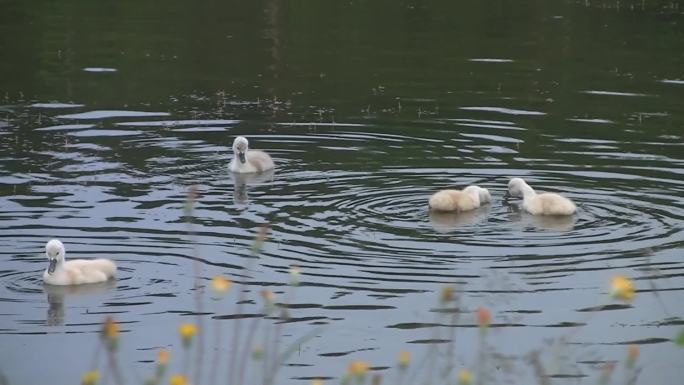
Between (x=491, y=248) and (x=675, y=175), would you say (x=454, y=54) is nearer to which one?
(x=675, y=175)

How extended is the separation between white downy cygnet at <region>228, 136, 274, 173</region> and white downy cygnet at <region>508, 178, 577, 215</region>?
138 inches

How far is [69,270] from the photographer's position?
12422 mm

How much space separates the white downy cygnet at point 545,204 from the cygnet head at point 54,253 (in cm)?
509

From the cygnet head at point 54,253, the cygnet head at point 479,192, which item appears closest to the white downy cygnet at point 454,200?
the cygnet head at point 479,192

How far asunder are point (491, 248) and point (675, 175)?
4.09m

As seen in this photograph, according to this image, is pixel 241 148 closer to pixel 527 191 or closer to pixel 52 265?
pixel 527 191

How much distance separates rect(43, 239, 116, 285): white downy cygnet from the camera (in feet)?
40.6

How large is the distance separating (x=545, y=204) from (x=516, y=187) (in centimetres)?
81

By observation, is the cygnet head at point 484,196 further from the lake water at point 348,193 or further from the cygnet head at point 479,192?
the lake water at point 348,193

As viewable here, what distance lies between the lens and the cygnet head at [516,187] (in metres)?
15.3

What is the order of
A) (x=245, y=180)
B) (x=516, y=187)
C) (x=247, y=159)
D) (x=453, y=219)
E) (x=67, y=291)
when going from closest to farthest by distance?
(x=67, y=291) < (x=453, y=219) < (x=516, y=187) < (x=245, y=180) < (x=247, y=159)

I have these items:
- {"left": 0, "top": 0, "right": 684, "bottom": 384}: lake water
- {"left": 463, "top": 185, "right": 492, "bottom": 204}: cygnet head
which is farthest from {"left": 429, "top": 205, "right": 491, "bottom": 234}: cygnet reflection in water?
{"left": 463, "top": 185, "right": 492, "bottom": 204}: cygnet head

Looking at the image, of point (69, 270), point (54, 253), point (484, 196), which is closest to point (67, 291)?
point (69, 270)

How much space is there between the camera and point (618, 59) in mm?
26703
